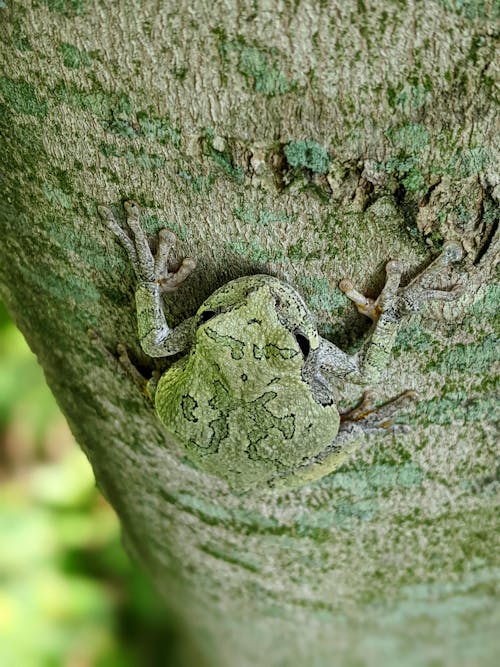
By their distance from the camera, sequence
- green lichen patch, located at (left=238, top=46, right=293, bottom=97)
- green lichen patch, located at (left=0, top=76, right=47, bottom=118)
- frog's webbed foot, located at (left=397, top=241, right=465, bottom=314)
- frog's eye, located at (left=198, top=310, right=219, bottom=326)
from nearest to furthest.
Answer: green lichen patch, located at (left=238, top=46, right=293, bottom=97) → green lichen patch, located at (left=0, top=76, right=47, bottom=118) → frog's webbed foot, located at (left=397, top=241, right=465, bottom=314) → frog's eye, located at (left=198, top=310, right=219, bottom=326)

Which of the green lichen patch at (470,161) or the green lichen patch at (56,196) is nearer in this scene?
the green lichen patch at (470,161)

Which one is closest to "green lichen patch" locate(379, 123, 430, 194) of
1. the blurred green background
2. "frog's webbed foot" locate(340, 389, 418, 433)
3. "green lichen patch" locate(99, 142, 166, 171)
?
"green lichen patch" locate(99, 142, 166, 171)

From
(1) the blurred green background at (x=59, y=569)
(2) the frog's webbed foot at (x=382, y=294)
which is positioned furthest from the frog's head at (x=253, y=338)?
(1) the blurred green background at (x=59, y=569)

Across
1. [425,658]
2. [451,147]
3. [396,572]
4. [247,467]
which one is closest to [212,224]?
[451,147]

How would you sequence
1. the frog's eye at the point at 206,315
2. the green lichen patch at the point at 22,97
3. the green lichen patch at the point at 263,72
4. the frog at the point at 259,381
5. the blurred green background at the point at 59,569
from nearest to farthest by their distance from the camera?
the green lichen patch at the point at 263,72 → the green lichen patch at the point at 22,97 → the frog at the point at 259,381 → the frog's eye at the point at 206,315 → the blurred green background at the point at 59,569

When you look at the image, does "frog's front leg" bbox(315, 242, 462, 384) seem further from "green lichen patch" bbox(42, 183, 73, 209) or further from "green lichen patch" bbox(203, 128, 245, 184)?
"green lichen patch" bbox(42, 183, 73, 209)

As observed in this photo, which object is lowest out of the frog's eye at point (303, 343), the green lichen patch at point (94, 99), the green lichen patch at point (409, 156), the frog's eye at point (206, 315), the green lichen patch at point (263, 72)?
the green lichen patch at point (94, 99)

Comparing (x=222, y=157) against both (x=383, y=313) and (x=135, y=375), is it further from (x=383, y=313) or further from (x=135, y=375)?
(x=135, y=375)

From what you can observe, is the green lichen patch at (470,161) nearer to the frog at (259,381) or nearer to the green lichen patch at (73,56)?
the frog at (259,381)
